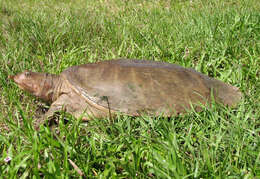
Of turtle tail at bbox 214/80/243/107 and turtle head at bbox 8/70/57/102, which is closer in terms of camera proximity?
turtle tail at bbox 214/80/243/107

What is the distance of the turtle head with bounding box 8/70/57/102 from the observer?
2.24 meters

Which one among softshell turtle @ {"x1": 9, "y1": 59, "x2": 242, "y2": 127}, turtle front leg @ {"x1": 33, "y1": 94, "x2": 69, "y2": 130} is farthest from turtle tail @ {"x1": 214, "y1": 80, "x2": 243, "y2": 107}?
turtle front leg @ {"x1": 33, "y1": 94, "x2": 69, "y2": 130}

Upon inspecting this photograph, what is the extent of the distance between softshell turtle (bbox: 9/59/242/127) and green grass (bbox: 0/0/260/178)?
84mm

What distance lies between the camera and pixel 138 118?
1920mm

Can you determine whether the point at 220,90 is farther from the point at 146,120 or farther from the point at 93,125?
the point at 93,125

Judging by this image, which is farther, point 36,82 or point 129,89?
point 36,82

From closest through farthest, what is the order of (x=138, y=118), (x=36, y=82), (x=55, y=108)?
(x=138, y=118), (x=55, y=108), (x=36, y=82)

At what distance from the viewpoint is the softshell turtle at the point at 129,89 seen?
1.94 metres

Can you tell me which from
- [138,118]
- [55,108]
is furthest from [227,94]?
[55,108]

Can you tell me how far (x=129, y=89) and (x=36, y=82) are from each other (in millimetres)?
795

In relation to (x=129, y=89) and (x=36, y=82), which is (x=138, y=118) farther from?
(x=36, y=82)

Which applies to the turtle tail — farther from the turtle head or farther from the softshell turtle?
the turtle head

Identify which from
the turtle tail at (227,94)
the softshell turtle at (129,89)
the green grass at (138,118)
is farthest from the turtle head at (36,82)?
the turtle tail at (227,94)

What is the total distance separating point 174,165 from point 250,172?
380 mm
